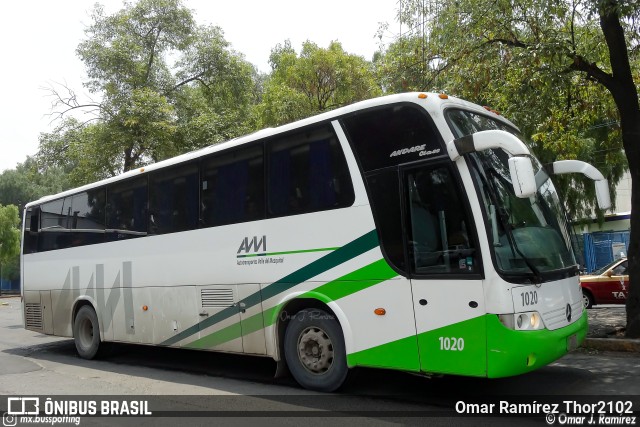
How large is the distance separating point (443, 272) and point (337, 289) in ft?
4.79

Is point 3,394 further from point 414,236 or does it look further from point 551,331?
point 551,331

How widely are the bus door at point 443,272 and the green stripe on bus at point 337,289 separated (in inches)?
16.6

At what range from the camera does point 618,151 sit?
49.6ft

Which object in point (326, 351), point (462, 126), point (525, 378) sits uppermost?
point (462, 126)

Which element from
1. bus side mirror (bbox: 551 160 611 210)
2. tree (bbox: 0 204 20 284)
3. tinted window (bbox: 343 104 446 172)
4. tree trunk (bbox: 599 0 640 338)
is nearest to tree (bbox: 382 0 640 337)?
tree trunk (bbox: 599 0 640 338)

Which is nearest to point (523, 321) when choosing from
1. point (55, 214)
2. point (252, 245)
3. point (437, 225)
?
point (437, 225)

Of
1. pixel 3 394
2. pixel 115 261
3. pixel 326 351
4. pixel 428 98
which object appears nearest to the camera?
pixel 428 98

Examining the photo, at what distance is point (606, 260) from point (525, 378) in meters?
21.0

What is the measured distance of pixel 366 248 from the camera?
638 centimetres

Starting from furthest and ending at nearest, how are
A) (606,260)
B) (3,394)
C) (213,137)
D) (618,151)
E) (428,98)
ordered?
(606,260), (213,137), (618,151), (3,394), (428,98)

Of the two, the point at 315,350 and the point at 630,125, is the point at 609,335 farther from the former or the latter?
the point at 315,350

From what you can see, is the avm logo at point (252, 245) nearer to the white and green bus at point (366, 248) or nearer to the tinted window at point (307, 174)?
the white and green bus at point (366, 248)

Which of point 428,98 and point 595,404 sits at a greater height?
point 428,98

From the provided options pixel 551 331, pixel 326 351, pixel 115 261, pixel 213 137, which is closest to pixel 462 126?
pixel 551 331
